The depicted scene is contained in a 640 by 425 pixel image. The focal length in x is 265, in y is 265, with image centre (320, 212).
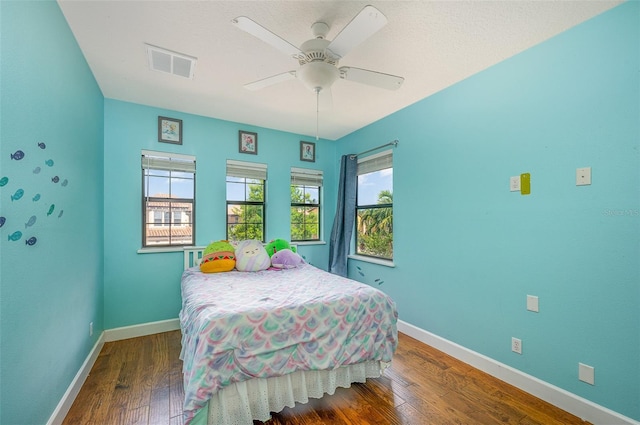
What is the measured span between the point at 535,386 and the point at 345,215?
2600 millimetres

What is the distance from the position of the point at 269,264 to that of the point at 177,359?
4.05 ft

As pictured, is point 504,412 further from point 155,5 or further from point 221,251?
point 155,5

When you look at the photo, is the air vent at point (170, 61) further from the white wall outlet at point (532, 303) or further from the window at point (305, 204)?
the white wall outlet at point (532, 303)

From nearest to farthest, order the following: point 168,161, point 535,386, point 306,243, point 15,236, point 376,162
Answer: point 15,236, point 535,386, point 168,161, point 376,162, point 306,243

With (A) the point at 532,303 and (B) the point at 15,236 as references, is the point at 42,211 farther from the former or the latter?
(A) the point at 532,303

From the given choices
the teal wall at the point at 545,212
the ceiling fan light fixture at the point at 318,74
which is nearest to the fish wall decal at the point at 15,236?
Result: the ceiling fan light fixture at the point at 318,74

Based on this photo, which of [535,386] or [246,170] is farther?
[246,170]

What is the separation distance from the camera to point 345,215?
12.8ft

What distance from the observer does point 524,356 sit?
2053 millimetres

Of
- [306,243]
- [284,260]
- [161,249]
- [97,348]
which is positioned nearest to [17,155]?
[161,249]

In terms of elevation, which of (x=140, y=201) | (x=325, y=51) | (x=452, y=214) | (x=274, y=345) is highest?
(x=325, y=51)

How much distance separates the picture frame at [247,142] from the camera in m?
3.58

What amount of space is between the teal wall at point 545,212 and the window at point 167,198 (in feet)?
9.09

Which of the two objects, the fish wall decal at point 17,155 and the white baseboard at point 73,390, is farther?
the white baseboard at point 73,390
